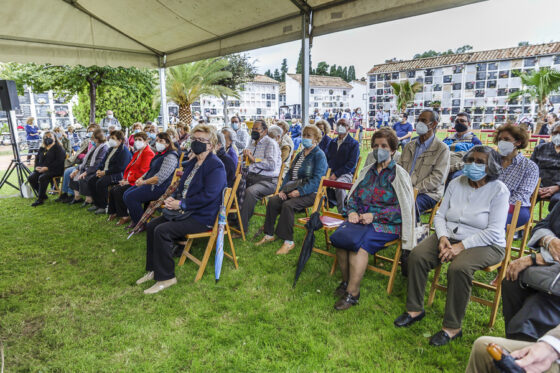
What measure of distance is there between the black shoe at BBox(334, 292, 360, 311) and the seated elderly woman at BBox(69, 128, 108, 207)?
5674 mm

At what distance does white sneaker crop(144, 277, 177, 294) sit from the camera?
11.5 feet

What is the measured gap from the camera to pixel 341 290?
11.1 ft

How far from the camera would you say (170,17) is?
634 cm

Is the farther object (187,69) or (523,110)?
(523,110)

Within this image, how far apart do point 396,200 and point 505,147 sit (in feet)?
5.09

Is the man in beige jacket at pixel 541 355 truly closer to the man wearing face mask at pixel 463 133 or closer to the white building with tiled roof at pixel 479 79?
the man wearing face mask at pixel 463 133

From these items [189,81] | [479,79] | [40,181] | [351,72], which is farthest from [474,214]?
[351,72]

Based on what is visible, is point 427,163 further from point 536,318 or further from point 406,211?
point 536,318

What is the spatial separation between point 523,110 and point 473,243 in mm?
40468

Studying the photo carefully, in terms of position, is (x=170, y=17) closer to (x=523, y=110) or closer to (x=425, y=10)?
(x=425, y=10)

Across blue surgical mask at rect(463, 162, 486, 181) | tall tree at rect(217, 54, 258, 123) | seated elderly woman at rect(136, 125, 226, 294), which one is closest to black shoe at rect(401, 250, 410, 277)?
blue surgical mask at rect(463, 162, 486, 181)

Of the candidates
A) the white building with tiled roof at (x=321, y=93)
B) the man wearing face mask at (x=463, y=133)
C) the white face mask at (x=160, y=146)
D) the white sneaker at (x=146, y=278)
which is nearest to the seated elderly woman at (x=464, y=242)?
the white sneaker at (x=146, y=278)

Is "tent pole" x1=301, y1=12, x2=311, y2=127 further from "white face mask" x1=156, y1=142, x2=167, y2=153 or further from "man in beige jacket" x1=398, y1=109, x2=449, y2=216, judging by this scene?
"white face mask" x1=156, y1=142, x2=167, y2=153

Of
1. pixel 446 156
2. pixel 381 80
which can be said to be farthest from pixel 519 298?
pixel 381 80
